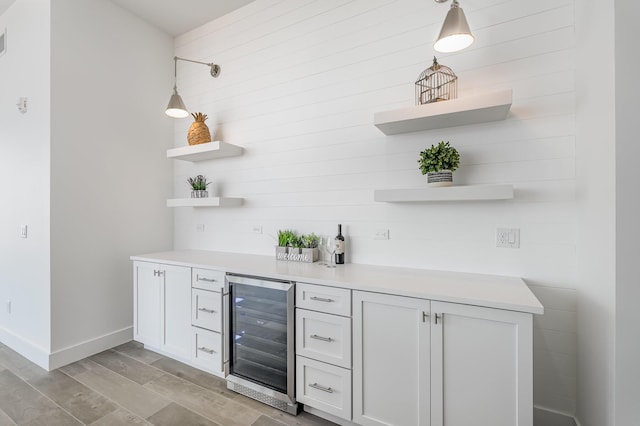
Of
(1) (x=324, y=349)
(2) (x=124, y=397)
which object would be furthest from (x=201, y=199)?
(1) (x=324, y=349)

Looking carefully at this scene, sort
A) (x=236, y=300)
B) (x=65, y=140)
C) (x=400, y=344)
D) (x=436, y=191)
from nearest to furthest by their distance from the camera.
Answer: (x=400, y=344) → (x=436, y=191) → (x=236, y=300) → (x=65, y=140)

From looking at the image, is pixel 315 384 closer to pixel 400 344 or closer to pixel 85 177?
pixel 400 344

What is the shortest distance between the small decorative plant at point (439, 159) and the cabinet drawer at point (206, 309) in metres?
1.81

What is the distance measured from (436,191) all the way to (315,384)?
1468 millimetres

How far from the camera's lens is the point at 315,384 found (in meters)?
1.92

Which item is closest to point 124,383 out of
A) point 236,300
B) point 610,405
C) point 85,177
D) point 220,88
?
point 236,300

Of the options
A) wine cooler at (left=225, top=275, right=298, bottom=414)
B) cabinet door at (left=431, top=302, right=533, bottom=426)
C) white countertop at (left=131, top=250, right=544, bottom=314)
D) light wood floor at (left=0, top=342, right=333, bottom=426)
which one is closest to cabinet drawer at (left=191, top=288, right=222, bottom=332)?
wine cooler at (left=225, top=275, right=298, bottom=414)

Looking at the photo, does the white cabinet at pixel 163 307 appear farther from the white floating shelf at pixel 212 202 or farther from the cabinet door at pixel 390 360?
the cabinet door at pixel 390 360

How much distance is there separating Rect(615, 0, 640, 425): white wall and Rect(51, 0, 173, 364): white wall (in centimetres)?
377

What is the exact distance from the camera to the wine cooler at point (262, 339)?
6.61ft

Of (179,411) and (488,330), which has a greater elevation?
(488,330)

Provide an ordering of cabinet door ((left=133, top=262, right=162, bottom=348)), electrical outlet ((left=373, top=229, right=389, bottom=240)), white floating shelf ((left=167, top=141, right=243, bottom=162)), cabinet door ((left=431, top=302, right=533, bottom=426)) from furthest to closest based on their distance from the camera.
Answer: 1. white floating shelf ((left=167, top=141, right=243, bottom=162))
2. cabinet door ((left=133, top=262, right=162, bottom=348))
3. electrical outlet ((left=373, top=229, right=389, bottom=240))
4. cabinet door ((left=431, top=302, right=533, bottom=426))

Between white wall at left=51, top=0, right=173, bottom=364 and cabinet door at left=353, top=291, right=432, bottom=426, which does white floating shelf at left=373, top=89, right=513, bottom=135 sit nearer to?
cabinet door at left=353, top=291, right=432, bottom=426

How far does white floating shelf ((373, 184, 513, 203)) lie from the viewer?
5.82 feet
